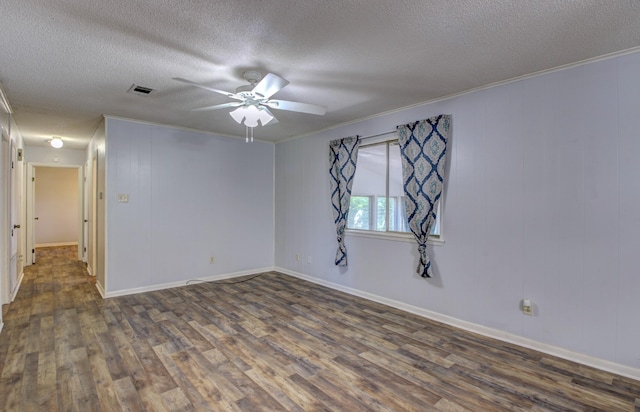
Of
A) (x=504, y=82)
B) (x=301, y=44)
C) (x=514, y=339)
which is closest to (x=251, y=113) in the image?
(x=301, y=44)

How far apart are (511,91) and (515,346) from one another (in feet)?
7.52

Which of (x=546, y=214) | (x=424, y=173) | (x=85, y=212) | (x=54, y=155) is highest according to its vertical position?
(x=54, y=155)

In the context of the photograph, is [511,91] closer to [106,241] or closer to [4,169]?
[106,241]

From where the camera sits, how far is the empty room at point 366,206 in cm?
205

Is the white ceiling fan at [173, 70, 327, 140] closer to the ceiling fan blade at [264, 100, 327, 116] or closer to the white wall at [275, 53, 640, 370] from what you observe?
the ceiling fan blade at [264, 100, 327, 116]

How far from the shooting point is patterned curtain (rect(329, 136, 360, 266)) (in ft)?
14.2

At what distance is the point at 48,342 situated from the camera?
284 centimetres

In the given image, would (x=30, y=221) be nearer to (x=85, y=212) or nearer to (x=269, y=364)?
(x=85, y=212)

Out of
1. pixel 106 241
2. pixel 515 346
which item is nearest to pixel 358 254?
pixel 515 346

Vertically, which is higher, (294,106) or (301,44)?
(301,44)

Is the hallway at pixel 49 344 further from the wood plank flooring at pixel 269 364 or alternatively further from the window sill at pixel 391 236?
the window sill at pixel 391 236

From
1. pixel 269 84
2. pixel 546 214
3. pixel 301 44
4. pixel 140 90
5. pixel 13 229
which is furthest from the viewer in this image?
pixel 13 229

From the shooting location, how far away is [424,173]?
136 inches

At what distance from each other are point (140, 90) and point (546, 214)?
13.0 feet
